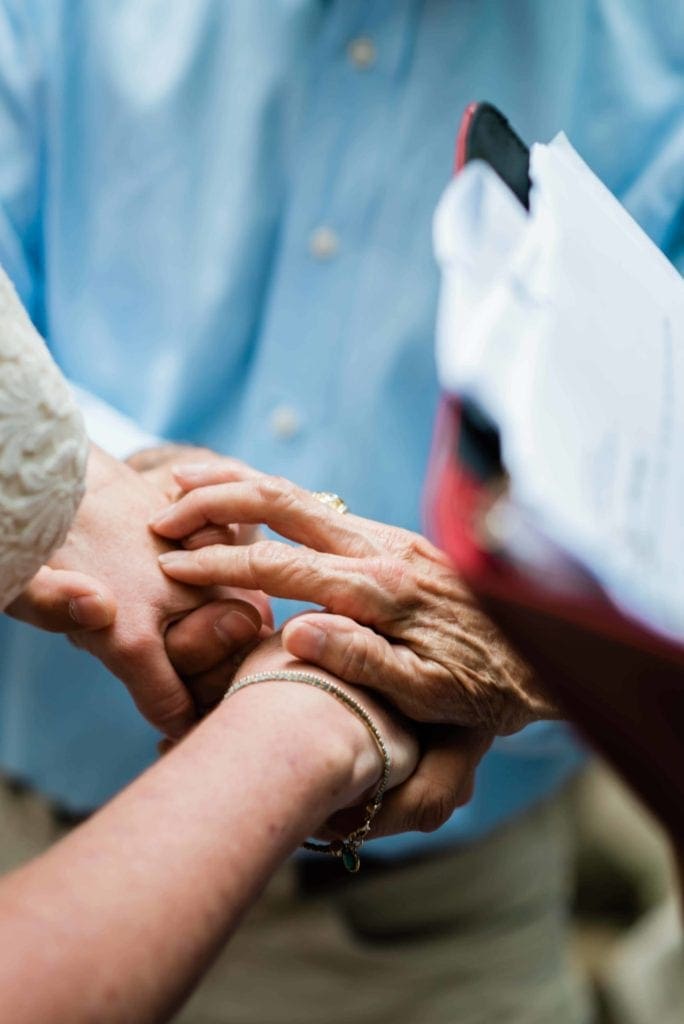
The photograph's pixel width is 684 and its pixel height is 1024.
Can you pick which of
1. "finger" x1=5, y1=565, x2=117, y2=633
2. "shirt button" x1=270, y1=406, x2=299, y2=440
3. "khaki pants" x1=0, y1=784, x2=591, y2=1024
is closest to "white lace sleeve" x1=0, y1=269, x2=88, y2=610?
"finger" x1=5, y1=565, x2=117, y2=633

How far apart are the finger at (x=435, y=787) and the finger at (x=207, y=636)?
0.13m

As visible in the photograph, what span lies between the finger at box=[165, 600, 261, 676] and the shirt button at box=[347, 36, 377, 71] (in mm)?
427

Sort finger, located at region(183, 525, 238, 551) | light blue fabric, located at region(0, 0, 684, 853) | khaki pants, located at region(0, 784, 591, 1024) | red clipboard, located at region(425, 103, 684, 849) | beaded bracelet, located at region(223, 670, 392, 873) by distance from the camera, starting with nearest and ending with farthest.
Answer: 1. red clipboard, located at region(425, 103, 684, 849)
2. beaded bracelet, located at region(223, 670, 392, 873)
3. finger, located at region(183, 525, 238, 551)
4. light blue fabric, located at region(0, 0, 684, 853)
5. khaki pants, located at region(0, 784, 591, 1024)

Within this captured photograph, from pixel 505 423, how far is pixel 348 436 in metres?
0.50

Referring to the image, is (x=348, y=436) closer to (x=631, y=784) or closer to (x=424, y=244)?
(x=424, y=244)

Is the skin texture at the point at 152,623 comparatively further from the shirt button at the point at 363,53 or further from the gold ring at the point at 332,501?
the shirt button at the point at 363,53

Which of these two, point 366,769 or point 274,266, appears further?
point 274,266

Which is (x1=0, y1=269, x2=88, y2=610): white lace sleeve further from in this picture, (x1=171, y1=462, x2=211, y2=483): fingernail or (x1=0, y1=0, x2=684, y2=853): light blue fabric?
(x1=0, y1=0, x2=684, y2=853): light blue fabric

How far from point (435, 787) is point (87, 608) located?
0.73 feet

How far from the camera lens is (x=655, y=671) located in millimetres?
341

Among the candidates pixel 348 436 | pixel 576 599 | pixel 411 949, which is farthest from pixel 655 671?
pixel 411 949

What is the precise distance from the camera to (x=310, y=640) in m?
0.60

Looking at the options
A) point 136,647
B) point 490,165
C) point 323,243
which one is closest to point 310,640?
point 136,647

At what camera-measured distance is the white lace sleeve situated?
49 cm
